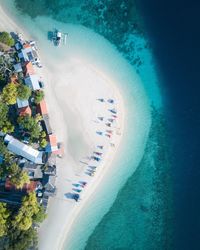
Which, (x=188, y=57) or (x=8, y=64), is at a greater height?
(x=188, y=57)

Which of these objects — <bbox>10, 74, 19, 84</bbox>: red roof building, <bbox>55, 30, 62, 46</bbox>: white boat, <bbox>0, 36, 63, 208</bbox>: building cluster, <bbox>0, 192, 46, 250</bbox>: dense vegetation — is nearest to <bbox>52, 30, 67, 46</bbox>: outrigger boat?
<bbox>55, 30, 62, 46</bbox>: white boat

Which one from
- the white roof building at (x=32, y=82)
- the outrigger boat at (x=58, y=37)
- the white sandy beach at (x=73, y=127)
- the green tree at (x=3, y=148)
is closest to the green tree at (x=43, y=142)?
the white sandy beach at (x=73, y=127)

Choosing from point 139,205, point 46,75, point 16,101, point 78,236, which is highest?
point 46,75

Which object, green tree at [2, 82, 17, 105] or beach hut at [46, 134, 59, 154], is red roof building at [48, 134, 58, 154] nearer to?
beach hut at [46, 134, 59, 154]

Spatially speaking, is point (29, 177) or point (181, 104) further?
point (181, 104)

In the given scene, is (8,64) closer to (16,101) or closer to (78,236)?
(16,101)

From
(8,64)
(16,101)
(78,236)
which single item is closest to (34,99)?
(16,101)

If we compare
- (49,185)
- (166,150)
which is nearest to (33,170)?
(49,185)

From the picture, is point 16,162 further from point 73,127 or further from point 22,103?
point 73,127
